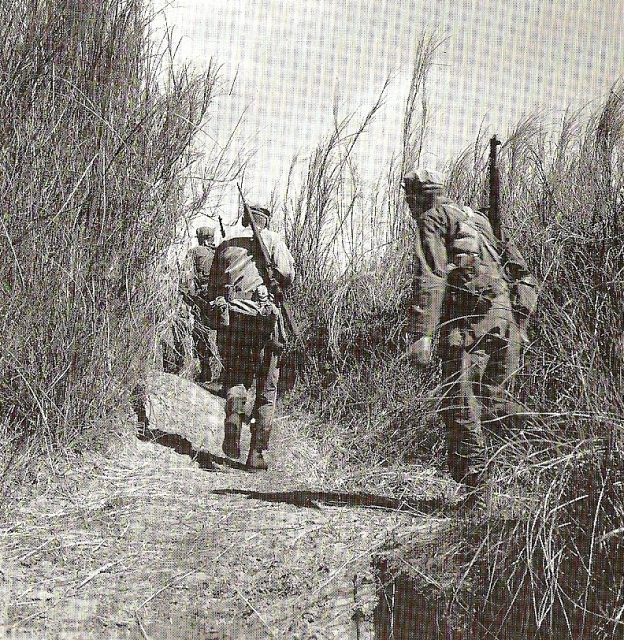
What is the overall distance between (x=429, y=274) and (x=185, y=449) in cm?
234

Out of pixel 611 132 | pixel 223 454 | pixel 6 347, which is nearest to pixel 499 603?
pixel 6 347

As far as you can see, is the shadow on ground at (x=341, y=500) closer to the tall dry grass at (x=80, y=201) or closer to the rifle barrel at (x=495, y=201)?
the tall dry grass at (x=80, y=201)

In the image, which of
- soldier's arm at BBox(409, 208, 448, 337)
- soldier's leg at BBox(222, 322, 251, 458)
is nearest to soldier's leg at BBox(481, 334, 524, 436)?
soldier's arm at BBox(409, 208, 448, 337)

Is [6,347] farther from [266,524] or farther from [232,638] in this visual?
[232,638]

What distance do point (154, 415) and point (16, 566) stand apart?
2.20 m

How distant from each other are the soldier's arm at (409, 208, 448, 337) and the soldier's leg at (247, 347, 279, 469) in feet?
5.37

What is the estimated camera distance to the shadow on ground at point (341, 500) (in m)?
3.53

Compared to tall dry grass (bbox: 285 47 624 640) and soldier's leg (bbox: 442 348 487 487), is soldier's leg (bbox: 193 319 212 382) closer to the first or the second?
tall dry grass (bbox: 285 47 624 640)

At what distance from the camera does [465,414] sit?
3285 millimetres

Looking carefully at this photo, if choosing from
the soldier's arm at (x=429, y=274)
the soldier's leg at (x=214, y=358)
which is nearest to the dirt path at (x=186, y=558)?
the soldier's arm at (x=429, y=274)

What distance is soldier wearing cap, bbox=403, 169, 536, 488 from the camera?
3260mm

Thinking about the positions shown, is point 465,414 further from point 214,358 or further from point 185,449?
point 214,358

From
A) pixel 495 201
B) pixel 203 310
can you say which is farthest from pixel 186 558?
pixel 203 310

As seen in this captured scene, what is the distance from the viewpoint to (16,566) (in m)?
2.87
